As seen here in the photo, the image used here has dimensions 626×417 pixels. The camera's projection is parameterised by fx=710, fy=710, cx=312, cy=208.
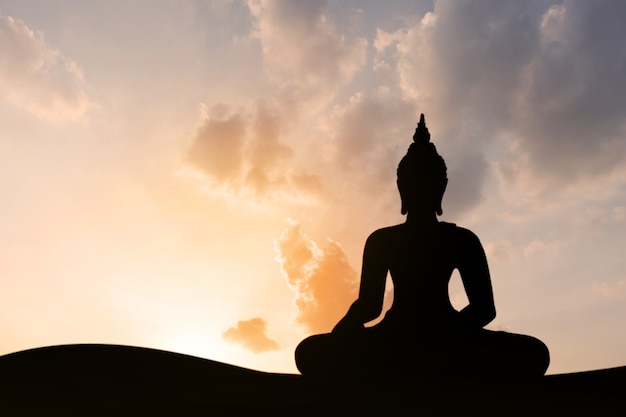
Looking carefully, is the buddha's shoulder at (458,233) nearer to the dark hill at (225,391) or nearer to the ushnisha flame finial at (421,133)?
the ushnisha flame finial at (421,133)

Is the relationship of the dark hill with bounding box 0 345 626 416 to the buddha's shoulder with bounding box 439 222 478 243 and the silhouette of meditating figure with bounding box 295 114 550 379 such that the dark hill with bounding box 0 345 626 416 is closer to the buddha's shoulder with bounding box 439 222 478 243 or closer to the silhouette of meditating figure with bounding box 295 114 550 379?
the silhouette of meditating figure with bounding box 295 114 550 379

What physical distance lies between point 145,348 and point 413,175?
422 cm

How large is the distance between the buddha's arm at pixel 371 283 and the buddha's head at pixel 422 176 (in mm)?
605

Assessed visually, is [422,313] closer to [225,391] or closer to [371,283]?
[371,283]

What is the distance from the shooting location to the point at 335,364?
25.2 feet

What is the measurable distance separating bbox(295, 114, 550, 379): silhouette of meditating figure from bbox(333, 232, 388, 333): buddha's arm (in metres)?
0.01

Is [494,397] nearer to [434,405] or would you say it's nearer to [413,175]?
[434,405]

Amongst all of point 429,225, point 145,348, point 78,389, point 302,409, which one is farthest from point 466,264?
point 78,389

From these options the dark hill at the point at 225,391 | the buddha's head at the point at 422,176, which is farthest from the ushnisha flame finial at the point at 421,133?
the dark hill at the point at 225,391

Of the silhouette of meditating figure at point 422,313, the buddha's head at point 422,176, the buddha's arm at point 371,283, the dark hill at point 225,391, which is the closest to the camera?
the dark hill at point 225,391

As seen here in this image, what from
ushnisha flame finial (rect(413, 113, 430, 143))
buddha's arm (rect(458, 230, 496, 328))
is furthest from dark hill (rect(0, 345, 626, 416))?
ushnisha flame finial (rect(413, 113, 430, 143))

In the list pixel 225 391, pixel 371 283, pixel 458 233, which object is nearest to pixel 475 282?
pixel 458 233

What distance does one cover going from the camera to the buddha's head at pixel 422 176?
360 inches

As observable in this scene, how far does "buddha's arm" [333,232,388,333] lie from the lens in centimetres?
897
